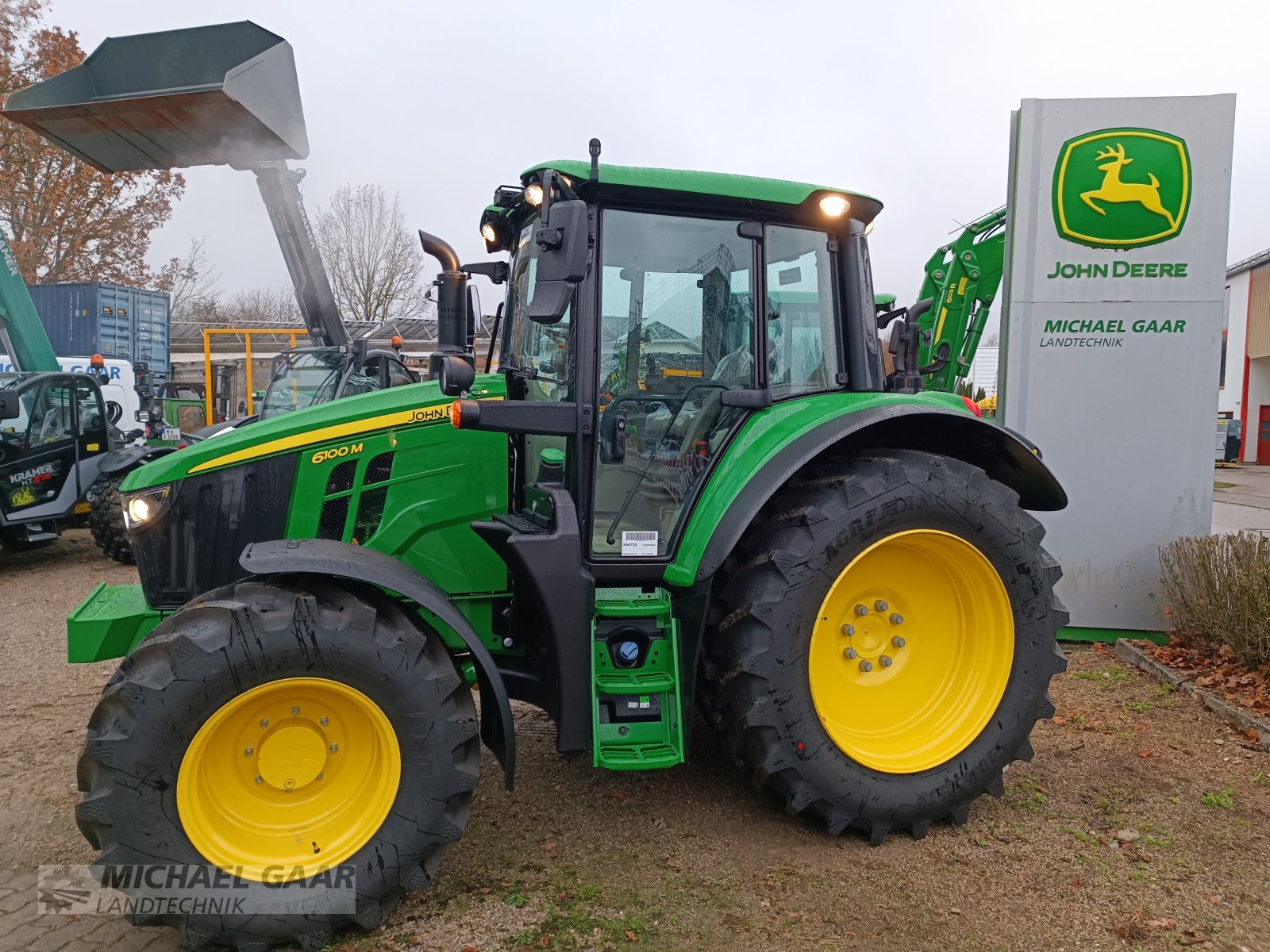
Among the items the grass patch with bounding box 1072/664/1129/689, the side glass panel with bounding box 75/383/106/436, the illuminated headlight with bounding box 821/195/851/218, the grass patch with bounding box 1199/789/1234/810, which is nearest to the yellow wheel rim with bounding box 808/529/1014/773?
the grass patch with bounding box 1199/789/1234/810

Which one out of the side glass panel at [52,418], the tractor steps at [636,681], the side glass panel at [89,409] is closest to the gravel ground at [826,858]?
the tractor steps at [636,681]

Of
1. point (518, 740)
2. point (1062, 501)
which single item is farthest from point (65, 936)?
point (1062, 501)

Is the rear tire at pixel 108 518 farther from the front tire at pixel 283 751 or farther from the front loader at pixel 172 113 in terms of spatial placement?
the front tire at pixel 283 751

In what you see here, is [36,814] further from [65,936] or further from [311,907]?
[311,907]

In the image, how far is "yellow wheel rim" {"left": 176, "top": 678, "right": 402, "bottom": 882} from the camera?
276 cm

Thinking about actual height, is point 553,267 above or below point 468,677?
above

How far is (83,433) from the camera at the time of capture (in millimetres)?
9414

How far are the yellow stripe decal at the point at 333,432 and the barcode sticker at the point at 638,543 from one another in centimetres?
83

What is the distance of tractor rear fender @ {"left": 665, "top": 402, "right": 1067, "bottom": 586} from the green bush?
1932mm

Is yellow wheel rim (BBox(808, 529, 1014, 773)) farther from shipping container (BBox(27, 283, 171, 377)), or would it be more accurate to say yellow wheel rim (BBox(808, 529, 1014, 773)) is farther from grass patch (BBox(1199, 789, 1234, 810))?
shipping container (BBox(27, 283, 171, 377))

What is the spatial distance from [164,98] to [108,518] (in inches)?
159

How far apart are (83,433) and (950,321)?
8507mm

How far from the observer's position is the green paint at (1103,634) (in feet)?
20.4

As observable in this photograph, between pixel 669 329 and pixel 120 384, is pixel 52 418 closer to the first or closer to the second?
pixel 120 384
